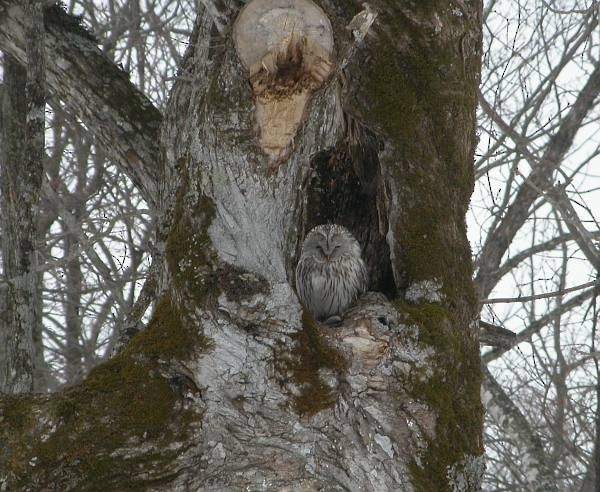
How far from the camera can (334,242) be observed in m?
5.34

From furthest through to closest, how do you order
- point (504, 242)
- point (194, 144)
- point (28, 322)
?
point (504, 242) → point (28, 322) → point (194, 144)

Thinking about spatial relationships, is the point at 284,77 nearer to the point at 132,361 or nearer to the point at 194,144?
the point at 194,144

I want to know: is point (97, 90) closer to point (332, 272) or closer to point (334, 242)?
point (334, 242)

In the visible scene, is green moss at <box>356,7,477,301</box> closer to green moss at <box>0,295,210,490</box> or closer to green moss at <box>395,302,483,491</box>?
green moss at <box>395,302,483,491</box>

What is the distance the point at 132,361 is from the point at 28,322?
3.91ft

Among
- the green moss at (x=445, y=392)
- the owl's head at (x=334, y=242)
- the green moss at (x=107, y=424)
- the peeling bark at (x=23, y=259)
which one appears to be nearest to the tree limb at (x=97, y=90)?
the peeling bark at (x=23, y=259)

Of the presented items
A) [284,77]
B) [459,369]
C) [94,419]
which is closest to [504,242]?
[459,369]

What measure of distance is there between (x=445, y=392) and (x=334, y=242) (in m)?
2.09

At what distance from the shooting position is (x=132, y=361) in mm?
3178

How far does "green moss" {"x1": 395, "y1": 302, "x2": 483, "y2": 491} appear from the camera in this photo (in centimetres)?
319

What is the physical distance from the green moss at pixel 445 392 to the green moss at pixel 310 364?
36cm

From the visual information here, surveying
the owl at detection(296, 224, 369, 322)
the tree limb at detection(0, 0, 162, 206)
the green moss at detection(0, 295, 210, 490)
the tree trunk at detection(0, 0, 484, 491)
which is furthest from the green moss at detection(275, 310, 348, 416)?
the owl at detection(296, 224, 369, 322)

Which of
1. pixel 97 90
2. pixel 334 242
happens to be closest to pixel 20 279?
pixel 97 90

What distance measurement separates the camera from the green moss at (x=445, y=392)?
319 cm
